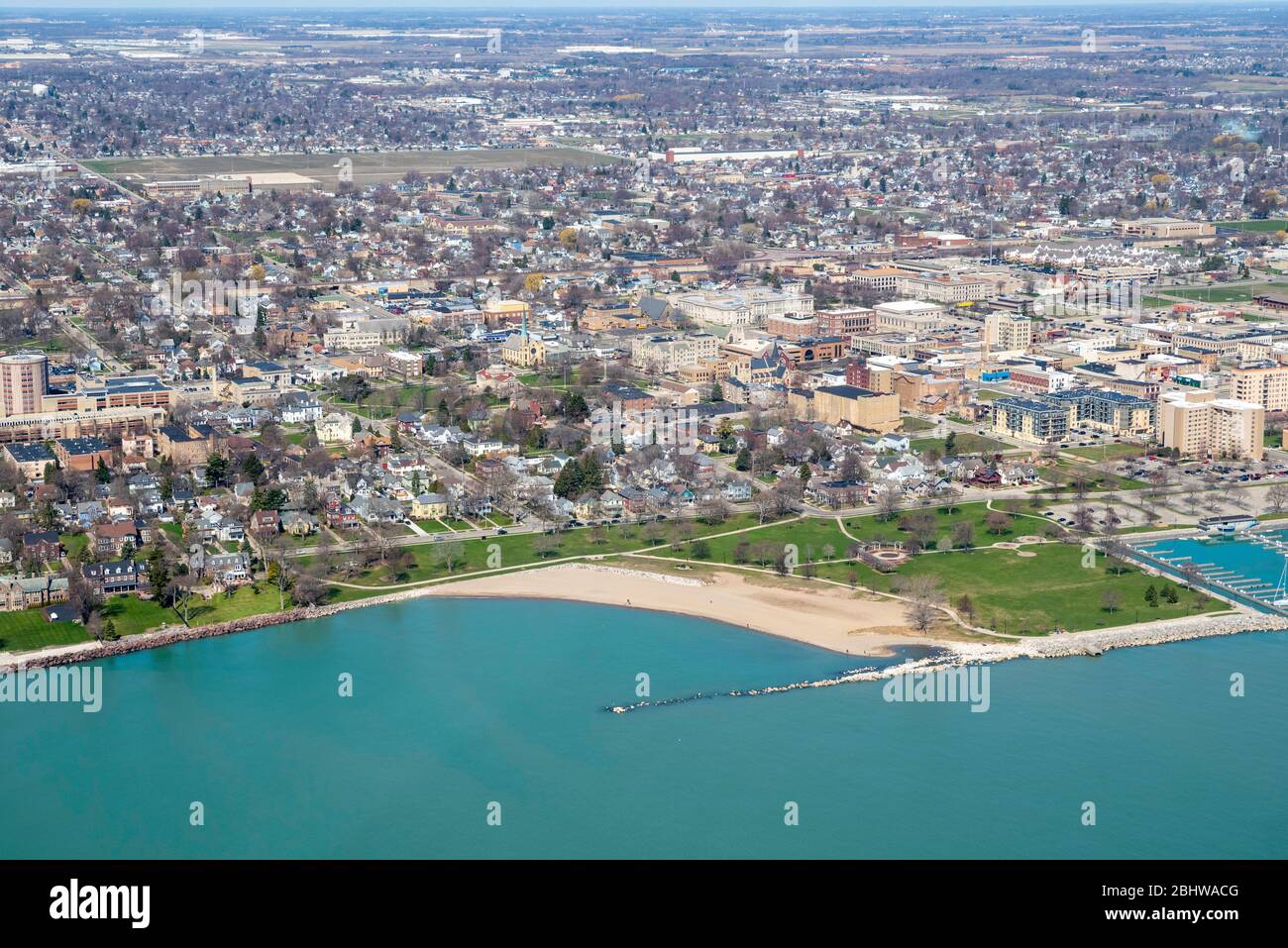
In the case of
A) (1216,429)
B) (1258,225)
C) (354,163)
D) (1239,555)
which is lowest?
(1239,555)

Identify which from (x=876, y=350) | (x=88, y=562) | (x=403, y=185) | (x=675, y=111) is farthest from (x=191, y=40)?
(x=88, y=562)

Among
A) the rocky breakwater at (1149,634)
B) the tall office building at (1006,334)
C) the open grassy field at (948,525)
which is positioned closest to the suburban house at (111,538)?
the open grassy field at (948,525)

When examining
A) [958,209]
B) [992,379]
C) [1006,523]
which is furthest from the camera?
[958,209]

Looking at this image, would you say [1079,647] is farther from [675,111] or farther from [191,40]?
[191,40]

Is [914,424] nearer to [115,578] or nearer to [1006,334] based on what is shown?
[1006,334]

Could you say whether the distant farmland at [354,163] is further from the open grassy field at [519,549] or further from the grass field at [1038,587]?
the grass field at [1038,587]
